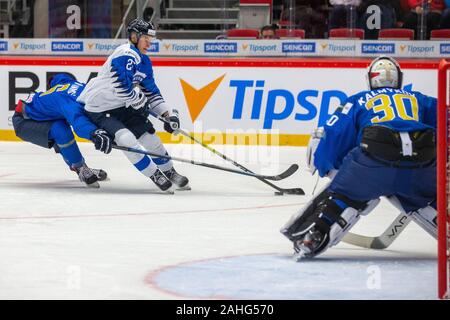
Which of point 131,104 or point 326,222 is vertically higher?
point 131,104

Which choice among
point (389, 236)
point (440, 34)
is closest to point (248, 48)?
point (440, 34)

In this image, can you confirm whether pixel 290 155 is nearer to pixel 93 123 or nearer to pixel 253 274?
pixel 93 123

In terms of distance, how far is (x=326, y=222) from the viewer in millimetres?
4574

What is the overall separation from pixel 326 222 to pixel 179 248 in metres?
0.84

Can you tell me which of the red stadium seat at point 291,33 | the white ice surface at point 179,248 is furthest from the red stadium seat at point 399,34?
the white ice surface at point 179,248

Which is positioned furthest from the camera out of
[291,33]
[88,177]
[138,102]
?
[291,33]

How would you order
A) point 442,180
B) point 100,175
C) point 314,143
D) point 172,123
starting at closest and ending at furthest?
point 442,180
point 314,143
point 172,123
point 100,175

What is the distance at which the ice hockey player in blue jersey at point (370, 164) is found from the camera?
457 centimetres

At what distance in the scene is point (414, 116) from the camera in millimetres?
4641

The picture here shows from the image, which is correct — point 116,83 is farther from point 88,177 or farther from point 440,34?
point 440,34

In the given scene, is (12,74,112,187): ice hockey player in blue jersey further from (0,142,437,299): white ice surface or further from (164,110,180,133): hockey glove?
(164,110,180,133): hockey glove

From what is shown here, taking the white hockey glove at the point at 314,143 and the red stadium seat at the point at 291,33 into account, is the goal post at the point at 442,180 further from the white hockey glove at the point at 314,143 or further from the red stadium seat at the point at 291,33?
the red stadium seat at the point at 291,33
